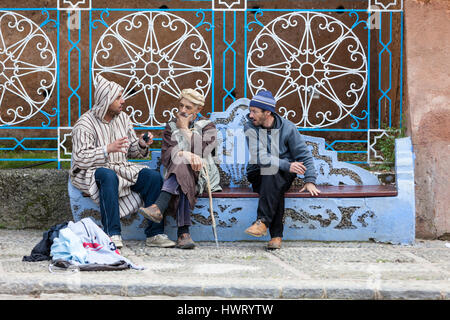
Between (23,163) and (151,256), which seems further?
(23,163)

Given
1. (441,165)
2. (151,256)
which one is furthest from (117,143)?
(441,165)

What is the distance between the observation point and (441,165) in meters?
6.55

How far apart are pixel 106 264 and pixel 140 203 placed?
1.15 meters

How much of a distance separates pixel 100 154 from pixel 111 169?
168 mm

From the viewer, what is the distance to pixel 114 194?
584cm

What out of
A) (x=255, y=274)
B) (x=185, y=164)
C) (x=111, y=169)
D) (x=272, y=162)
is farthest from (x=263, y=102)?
(x=255, y=274)

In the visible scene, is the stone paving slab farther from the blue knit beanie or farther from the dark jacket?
the blue knit beanie

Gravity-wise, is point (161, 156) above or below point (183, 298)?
above

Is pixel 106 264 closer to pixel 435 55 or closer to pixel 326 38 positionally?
pixel 435 55

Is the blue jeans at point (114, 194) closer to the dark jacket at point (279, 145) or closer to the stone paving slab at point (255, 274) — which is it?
the stone paving slab at point (255, 274)

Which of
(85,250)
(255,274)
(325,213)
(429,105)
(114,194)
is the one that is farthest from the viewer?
(429,105)

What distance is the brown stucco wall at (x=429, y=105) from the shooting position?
655cm

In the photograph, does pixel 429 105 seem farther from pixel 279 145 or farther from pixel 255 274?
pixel 255 274

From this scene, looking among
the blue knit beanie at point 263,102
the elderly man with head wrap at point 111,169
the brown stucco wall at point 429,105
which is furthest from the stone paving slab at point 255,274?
the blue knit beanie at point 263,102
